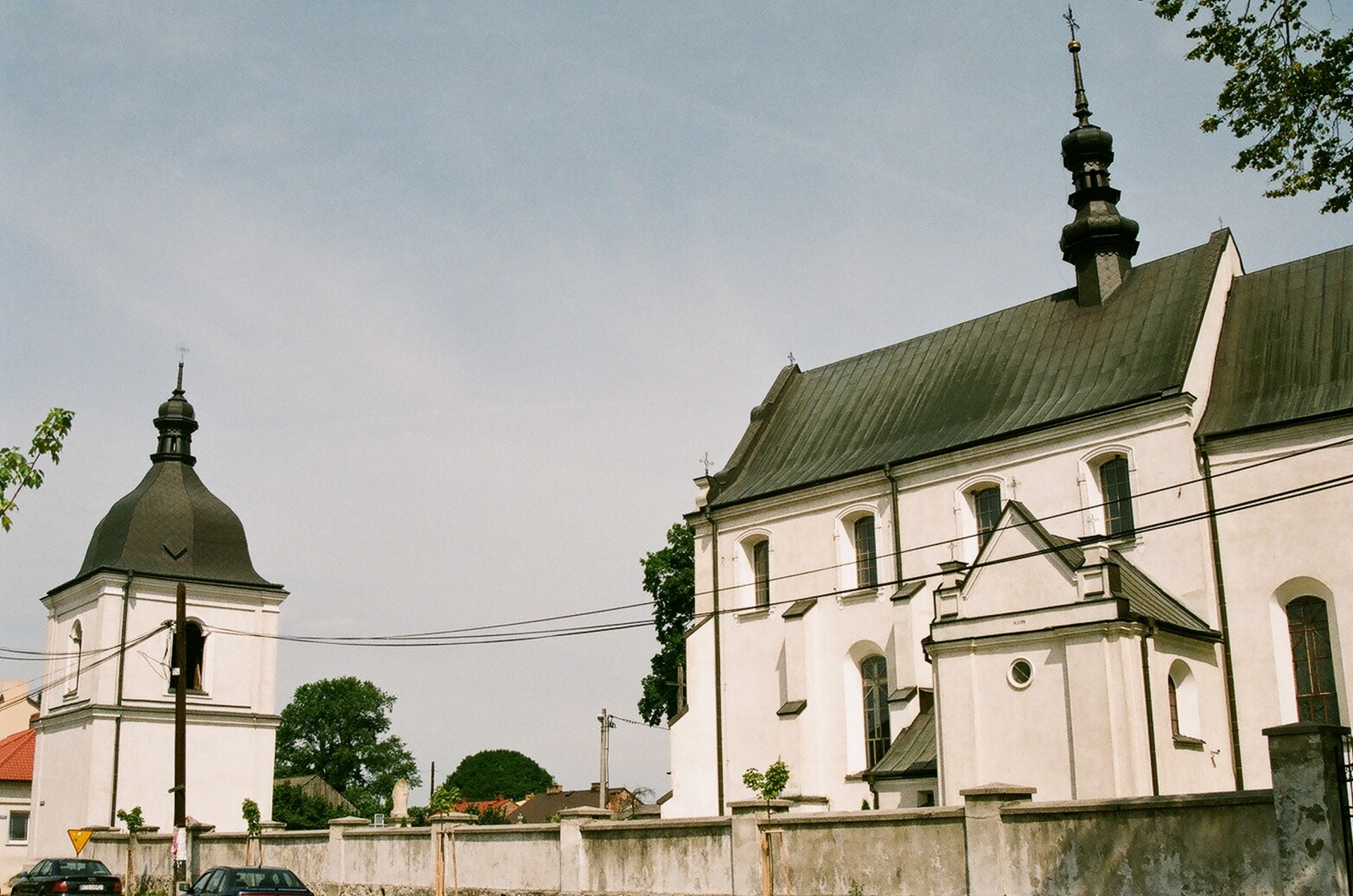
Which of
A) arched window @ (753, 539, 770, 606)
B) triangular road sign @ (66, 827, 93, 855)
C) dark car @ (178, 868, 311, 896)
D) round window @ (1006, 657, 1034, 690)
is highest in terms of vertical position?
arched window @ (753, 539, 770, 606)

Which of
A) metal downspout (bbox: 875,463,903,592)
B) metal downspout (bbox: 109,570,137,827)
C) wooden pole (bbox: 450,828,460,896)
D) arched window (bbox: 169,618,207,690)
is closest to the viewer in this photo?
wooden pole (bbox: 450,828,460,896)

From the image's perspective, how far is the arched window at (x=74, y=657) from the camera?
40469 millimetres

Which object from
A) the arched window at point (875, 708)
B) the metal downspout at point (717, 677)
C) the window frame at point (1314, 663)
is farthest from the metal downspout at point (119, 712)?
the window frame at point (1314, 663)

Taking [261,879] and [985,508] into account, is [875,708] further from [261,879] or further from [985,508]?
[261,879]

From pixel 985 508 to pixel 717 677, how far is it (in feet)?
26.0

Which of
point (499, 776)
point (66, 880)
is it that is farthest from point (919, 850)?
point (499, 776)

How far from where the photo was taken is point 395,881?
25.3 m

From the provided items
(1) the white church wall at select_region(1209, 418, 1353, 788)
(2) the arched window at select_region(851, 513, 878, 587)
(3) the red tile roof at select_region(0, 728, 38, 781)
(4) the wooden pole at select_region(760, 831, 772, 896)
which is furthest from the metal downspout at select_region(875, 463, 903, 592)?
(3) the red tile roof at select_region(0, 728, 38, 781)

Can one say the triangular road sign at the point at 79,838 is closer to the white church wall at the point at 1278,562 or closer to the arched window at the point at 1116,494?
the arched window at the point at 1116,494

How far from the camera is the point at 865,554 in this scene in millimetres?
30516

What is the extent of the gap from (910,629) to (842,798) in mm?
4011

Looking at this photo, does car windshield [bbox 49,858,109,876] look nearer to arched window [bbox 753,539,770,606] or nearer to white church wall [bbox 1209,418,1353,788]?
arched window [bbox 753,539,770,606]

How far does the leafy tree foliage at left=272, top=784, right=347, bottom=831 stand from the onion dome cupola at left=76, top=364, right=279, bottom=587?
25803 millimetres

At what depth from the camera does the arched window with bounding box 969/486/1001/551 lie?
92.1ft
